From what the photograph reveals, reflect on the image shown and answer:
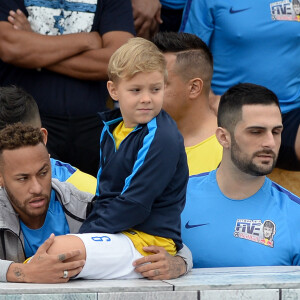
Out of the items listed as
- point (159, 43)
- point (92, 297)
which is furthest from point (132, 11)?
point (92, 297)

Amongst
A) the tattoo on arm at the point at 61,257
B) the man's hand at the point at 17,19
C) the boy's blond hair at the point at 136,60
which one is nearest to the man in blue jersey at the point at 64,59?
the man's hand at the point at 17,19

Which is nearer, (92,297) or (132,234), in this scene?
(92,297)

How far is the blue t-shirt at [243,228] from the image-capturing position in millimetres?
3996

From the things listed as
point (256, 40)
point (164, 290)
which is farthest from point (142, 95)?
point (256, 40)

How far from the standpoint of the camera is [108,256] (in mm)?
3318

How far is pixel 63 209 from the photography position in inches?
148

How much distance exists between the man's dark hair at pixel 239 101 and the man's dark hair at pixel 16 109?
→ 0.99 meters

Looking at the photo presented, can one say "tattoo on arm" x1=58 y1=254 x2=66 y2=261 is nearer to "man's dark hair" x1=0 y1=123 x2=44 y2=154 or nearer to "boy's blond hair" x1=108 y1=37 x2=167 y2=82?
"man's dark hair" x1=0 y1=123 x2=44 y2=154

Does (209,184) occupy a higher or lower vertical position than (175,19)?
lower

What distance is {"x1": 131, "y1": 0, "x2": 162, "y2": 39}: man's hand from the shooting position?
17.9ft

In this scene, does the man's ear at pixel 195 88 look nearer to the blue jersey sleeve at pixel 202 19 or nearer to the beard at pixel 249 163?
the blue jersey sleeve at pixel 202 19

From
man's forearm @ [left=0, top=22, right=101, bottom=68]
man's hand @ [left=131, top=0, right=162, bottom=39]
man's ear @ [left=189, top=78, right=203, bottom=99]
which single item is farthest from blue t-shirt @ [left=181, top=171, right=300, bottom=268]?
man's hand @ [left=131, top=0, right=162, bottom=39]

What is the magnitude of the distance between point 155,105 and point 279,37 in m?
2.14

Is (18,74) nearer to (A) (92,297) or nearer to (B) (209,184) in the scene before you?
(B) (209,184)
